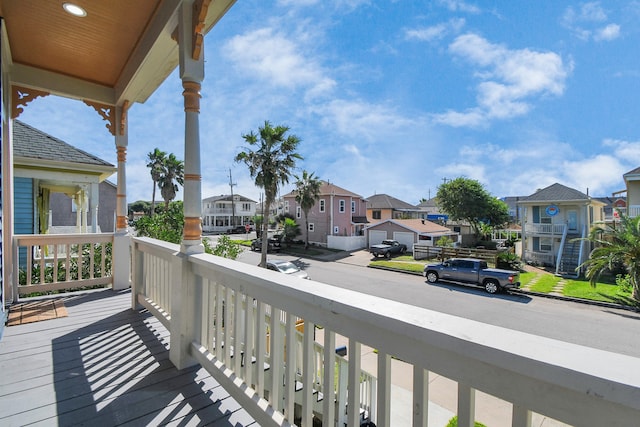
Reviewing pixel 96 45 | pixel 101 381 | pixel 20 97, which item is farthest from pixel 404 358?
pixel 20 97

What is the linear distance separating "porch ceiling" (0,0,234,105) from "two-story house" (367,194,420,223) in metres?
24.3

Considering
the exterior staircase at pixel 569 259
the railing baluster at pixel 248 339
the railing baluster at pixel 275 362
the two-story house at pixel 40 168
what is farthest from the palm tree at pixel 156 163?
the exterior staircase at pixel 569 259

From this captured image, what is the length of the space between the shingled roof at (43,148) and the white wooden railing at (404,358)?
23.4 feet

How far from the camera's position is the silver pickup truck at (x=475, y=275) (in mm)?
11148

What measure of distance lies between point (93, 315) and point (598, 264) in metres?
13.4

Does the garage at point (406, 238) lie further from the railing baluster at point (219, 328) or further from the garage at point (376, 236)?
the railing baluster at point (219, 328)

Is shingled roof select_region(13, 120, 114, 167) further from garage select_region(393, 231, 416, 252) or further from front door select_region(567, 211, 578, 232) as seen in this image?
front door select_region(567, 211, 578, 232)

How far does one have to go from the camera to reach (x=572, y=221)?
54.0ft

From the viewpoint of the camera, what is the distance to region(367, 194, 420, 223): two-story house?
28.0 meters

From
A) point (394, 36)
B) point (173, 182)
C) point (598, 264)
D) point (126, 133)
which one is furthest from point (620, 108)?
point (173, 182)

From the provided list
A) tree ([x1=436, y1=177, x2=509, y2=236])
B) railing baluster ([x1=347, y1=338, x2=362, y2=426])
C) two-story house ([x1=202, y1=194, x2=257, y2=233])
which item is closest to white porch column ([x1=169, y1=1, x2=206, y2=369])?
railing baluster ([x1=347, y1=338, x2=362, y2=426])

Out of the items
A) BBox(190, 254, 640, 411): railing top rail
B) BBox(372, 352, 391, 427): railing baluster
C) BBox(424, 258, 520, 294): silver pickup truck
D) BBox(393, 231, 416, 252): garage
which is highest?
BBox(190, 254, 640, 411): railing top rail

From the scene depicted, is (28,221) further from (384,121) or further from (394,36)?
(384,121)

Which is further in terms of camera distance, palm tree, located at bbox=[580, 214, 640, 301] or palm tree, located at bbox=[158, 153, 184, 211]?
palm tree, located at bbox=[158, 153, 184, 211]
